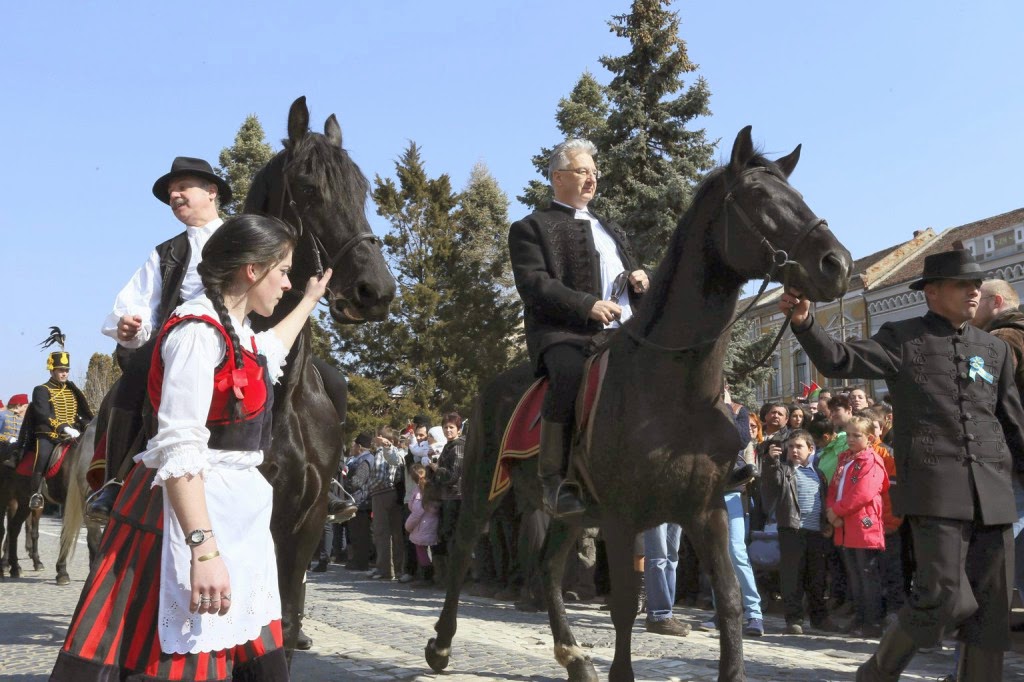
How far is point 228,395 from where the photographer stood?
3.57 m

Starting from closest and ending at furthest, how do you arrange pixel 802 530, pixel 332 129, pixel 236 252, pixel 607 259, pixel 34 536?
pixel 236 252 → pixel 332 129 → pixel 607 259 → pixel 802 530 → pixel 34 536

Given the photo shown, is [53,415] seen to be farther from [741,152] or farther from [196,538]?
[196,538]

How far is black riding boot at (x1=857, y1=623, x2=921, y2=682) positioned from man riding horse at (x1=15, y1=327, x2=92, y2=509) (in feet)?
42.1

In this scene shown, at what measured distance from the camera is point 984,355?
18.9ft

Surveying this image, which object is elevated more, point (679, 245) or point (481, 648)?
point (679, 245)

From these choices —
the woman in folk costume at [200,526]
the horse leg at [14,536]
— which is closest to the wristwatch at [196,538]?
the woman in folk costume at [200,526]

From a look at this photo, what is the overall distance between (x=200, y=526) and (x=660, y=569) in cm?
695

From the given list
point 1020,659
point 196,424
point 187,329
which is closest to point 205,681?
point 196,424

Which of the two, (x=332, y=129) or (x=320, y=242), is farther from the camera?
(x=332, y=129)

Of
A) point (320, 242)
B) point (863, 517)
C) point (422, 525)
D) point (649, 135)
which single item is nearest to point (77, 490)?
point (422, 525)

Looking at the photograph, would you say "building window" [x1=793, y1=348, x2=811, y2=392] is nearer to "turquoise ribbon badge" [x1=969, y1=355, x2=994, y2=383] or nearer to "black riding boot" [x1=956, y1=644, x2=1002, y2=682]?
"turquoise ribbon badge" [x1=969, y1=355, x2=994, y2=383]

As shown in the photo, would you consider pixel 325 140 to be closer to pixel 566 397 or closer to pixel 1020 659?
pixel 566 397

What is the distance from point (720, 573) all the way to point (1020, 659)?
386cm

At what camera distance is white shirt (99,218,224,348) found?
5.61 m
